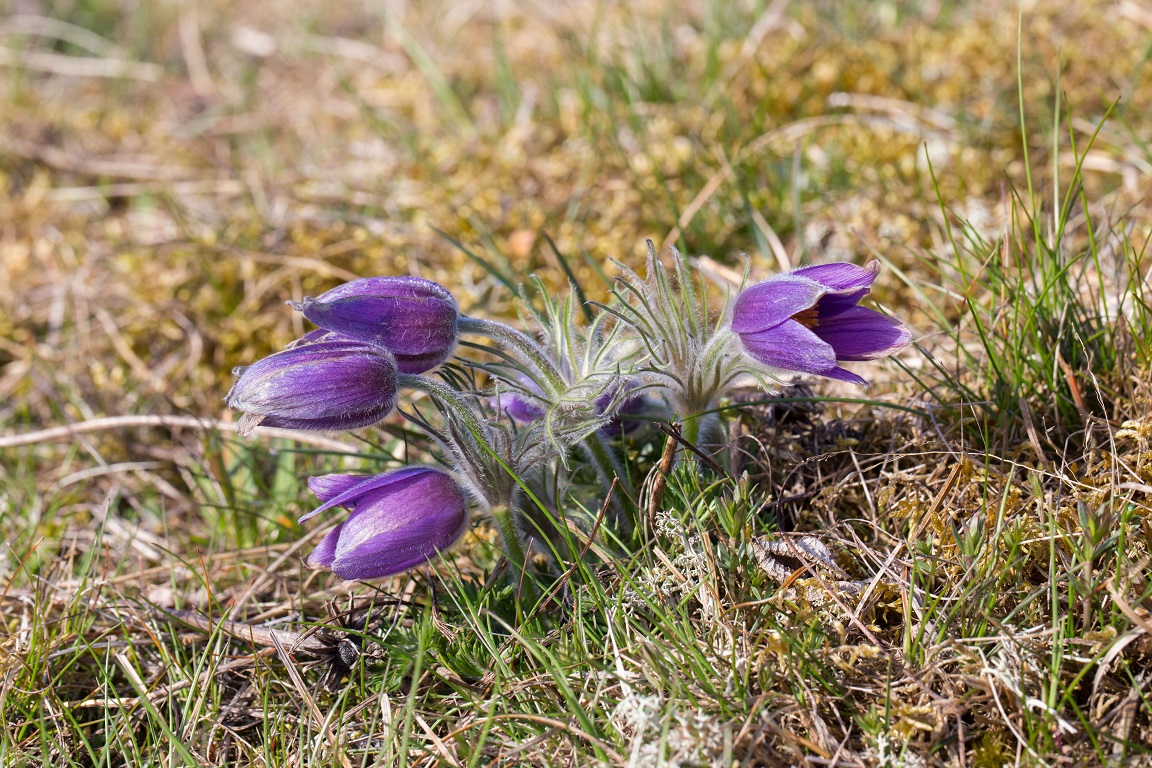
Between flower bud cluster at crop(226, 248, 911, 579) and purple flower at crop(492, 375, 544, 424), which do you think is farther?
Result: purple flower at crop(492, 375, 544, 424)

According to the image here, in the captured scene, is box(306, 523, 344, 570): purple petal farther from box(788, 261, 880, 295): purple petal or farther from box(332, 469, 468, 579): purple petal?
box(788, 261, 880, 295): purple petal

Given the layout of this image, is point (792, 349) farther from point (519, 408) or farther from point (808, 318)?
point (519, 408)

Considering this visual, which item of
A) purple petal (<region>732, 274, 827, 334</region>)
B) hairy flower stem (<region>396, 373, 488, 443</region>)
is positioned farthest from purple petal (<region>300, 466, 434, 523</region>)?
purple petal (<region>732, 274, 827, 334</region>)

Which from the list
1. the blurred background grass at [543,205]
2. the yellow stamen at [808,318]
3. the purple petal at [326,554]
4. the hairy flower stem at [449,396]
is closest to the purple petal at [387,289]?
the hairy flower stem at [449,396]

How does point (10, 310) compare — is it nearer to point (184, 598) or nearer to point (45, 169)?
point (45, 169)

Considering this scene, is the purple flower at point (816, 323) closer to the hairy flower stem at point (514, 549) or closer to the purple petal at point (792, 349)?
the purple petal at point (792, 349)

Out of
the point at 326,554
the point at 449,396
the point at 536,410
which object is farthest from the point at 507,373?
the point at 326,554

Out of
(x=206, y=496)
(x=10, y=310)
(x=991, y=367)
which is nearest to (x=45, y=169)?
(x=10, y=310)
